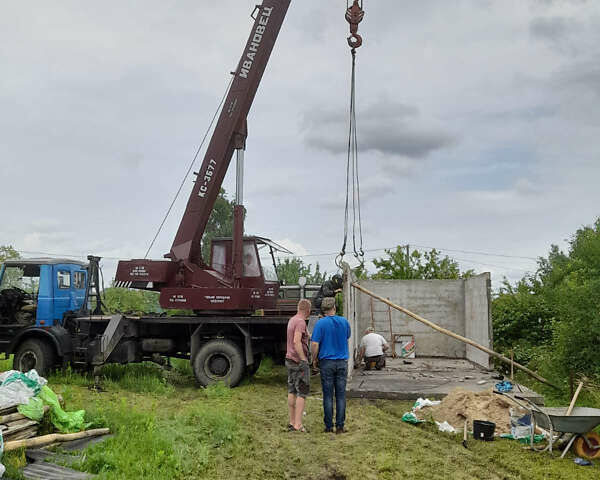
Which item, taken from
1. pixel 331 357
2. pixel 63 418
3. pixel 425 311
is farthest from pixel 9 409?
pixel 425 311

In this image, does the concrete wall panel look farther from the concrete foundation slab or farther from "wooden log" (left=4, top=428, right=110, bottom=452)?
"wooden log" (left=4, top=428, right=110, bottom=452)

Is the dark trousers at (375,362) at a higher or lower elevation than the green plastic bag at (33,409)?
lower

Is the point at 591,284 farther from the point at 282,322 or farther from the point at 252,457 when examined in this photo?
the point at 252,457

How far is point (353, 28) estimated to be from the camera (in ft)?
35.1

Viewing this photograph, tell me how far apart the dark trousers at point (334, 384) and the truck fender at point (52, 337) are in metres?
6.46

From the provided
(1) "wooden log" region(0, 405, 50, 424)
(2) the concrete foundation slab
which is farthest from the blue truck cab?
(2) the concrete foundation slab

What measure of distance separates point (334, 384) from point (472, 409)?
220 centimetres

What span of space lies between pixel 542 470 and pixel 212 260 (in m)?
8.38

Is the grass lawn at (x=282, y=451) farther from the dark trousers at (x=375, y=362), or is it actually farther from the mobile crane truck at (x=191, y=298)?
the dark trousers at (x=375, y=362)

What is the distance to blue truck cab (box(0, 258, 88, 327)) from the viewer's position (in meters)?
12.3

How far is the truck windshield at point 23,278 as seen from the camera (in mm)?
12453

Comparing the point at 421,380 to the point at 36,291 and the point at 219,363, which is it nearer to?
the point at 219,363

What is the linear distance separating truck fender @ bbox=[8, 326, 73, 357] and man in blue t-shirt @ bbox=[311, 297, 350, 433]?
6.42 meters

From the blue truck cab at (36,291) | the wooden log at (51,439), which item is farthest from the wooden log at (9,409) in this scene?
the blue truck cab at (36,291)
